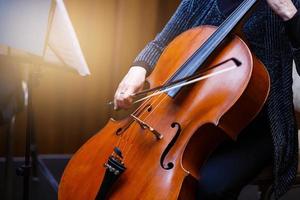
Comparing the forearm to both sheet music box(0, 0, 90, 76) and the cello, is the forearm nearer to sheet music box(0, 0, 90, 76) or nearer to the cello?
the cello

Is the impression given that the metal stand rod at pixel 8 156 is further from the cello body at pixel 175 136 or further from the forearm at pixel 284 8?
the forearm at pixel 284 8

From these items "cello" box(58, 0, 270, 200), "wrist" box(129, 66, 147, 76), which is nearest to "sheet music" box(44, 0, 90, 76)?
"wrist" box(129, 66, 147, 76)

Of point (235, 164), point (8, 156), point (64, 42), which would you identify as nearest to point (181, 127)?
point (235, 164)

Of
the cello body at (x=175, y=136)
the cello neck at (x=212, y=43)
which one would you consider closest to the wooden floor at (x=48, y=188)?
the cello body at (x=175, y=136)

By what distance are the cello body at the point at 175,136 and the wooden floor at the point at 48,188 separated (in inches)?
36.2

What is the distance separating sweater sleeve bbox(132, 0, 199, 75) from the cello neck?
0.18 meters

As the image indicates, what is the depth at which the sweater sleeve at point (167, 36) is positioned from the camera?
1256 millimetres

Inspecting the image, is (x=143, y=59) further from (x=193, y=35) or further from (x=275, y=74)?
(x=275, y=74)

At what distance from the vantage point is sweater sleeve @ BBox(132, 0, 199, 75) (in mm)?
1256

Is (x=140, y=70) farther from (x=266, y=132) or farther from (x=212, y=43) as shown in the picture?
(x=266, y=132)

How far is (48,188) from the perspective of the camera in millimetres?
2006

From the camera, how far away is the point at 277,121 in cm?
107

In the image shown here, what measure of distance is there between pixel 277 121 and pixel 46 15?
699mm

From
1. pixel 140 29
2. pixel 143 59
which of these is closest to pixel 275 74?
pixel 143 59
